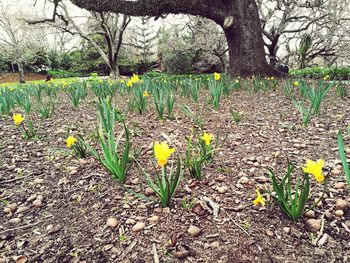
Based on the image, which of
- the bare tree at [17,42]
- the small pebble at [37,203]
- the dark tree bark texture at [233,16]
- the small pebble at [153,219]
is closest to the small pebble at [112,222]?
the small pebble at [153,219]

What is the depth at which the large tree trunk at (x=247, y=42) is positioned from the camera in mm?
5113

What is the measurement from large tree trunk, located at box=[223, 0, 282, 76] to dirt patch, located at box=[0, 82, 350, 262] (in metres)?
3.22

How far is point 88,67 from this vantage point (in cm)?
2294

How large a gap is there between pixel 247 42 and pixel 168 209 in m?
4.80

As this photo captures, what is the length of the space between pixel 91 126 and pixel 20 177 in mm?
895

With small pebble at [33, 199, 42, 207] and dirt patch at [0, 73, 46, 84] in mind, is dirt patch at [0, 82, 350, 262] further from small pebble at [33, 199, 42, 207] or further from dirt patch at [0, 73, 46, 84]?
dirt patch at [0, 73, 46, 84]

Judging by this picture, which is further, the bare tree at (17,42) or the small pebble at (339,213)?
the bare tree at (17,42)

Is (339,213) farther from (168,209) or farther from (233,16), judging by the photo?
(233,16)

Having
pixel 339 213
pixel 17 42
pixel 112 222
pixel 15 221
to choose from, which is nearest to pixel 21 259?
pixel 15 221

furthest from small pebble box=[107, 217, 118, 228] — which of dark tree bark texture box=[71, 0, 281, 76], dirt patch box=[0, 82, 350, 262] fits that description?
dark tree bark texture box=[71, 0, 281, 76]

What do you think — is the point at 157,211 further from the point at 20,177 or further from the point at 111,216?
the point at 20,177

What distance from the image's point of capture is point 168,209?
122 cm

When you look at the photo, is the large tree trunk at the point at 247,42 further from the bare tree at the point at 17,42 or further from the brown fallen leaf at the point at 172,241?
the bare tree at the point at 17,42

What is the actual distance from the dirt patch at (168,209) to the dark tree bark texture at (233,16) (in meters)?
3.29
